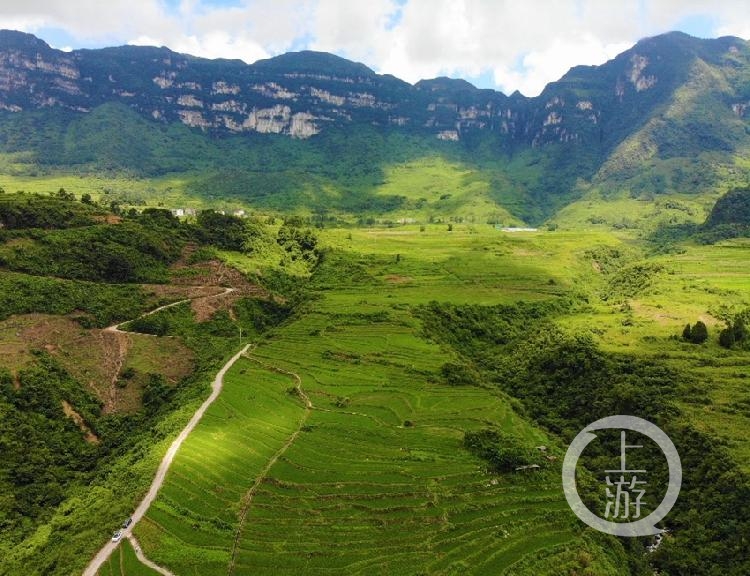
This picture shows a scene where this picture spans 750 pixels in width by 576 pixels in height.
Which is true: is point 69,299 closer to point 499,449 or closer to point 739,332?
point 499,449

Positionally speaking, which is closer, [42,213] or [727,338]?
[727,338]

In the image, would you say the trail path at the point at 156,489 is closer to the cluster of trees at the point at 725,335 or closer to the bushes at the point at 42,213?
the bushes at the point at 42,213

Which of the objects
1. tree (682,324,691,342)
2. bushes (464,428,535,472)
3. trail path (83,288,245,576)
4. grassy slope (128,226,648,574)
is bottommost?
trail path (83,288,245,576)

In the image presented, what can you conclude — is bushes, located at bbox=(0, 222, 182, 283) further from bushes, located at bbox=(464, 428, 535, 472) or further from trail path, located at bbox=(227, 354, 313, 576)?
bushes, located at bbox=(464, 428, 535, 472)

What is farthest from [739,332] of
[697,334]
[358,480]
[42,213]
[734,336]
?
[42,213]

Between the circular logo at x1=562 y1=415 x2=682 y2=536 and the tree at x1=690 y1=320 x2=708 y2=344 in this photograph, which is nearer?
the circular logo at x1=562 y1=415 x2=682 y2=536

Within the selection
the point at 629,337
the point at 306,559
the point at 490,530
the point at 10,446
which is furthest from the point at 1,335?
the point at 629,337

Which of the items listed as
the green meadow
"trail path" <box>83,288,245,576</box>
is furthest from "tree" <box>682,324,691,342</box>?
"trail path" <box>83,288,245,576</box>

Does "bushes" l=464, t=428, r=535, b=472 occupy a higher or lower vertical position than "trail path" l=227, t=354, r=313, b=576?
higher

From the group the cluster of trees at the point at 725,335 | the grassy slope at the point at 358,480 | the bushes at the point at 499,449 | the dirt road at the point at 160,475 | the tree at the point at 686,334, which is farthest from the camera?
the tree at the point at 686,334

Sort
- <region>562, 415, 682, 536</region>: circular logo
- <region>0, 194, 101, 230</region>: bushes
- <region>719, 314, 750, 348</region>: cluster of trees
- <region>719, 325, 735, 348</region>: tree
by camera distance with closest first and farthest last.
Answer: <region>562, 415, 682, 536</region>: circular logo < <region>719, 325, 735, 348</region>: tree < <region>719, 314, 750, 348</region>: cluster of trees < <region>0, 194, 101, 230</region>: bushes

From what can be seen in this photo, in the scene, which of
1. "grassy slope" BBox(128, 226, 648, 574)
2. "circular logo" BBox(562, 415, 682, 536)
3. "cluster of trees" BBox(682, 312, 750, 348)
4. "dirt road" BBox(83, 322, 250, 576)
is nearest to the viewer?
"dirt road" BBox(83, 322, 250, 576)

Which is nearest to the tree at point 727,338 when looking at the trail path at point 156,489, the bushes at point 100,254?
the trail path at point 156,489
